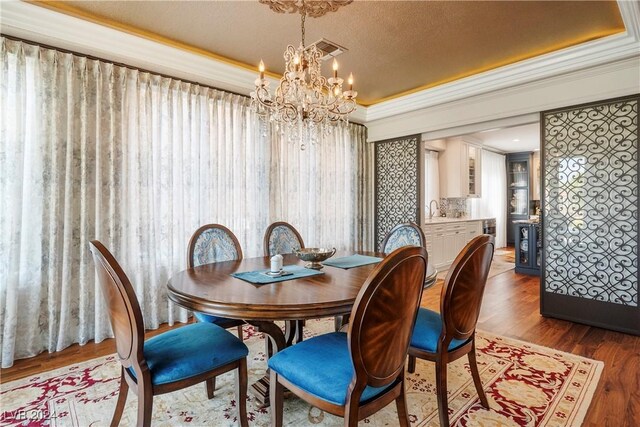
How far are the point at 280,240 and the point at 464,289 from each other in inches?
69.2

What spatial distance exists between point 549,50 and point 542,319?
2719 mm

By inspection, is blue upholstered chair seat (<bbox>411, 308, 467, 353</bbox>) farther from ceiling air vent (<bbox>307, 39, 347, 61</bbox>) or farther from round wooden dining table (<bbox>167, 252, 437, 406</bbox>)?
ceiling air vent (<bbox>307, 39, 347, 61</bbox>)

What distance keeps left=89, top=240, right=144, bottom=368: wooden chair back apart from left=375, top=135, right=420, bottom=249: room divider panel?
3.96 meters

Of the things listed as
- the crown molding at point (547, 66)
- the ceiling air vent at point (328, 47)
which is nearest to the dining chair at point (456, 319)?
the ceiling air vent at point (328, 47)

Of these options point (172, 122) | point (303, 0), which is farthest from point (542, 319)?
point (172, 122)

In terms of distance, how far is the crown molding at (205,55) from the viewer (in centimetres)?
241

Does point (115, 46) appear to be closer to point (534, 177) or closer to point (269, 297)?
point (269, 297)

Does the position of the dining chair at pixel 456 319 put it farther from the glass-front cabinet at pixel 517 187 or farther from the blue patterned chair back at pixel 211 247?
the glass-front cabinet at pixel 517 187

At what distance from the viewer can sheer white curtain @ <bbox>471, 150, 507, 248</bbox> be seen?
7812mm

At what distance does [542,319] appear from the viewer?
3387 mm

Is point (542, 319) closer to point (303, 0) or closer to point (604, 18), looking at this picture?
point (604, 18)

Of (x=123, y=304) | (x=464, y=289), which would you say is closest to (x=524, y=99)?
(x=464, y=289)

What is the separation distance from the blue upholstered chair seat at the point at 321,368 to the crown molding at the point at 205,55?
288 centimetres

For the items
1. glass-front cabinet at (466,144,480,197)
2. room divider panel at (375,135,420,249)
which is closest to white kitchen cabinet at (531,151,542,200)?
glass-front cabinet at (466,144,480,197)
